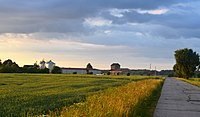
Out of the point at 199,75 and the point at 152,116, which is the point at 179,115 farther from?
the point at 199,75

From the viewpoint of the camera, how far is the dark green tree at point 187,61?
130 metres

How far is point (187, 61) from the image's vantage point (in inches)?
5128

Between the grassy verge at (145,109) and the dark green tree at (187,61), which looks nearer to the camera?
the grassy verge at (145,109)

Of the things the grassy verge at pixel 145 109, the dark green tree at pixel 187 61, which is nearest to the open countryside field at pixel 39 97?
the grassy verge at pixel 145 109

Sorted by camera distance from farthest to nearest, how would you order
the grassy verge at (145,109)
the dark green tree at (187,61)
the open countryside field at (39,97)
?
1. the dark green tree at (187,61)
2. the open countryside field at (39,97)
3. the grassy verge at (145,109)

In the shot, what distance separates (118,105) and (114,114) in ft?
5.21

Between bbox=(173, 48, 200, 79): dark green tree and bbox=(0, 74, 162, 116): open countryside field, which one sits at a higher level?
bbox=(173, 48, 200, 79): dark green tree

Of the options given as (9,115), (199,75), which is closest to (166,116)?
(9,115)

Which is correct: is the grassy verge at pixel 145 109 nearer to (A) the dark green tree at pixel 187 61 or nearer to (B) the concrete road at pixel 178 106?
(B) the concrete road at pixel 178 106

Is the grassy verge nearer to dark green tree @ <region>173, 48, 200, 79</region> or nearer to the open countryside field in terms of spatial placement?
the open countryside field

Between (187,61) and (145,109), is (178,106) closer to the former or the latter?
(145,109)

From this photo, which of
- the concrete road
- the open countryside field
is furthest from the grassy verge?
the open countryside field

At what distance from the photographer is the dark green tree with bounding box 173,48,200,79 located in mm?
129750

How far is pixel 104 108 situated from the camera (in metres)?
11.0
